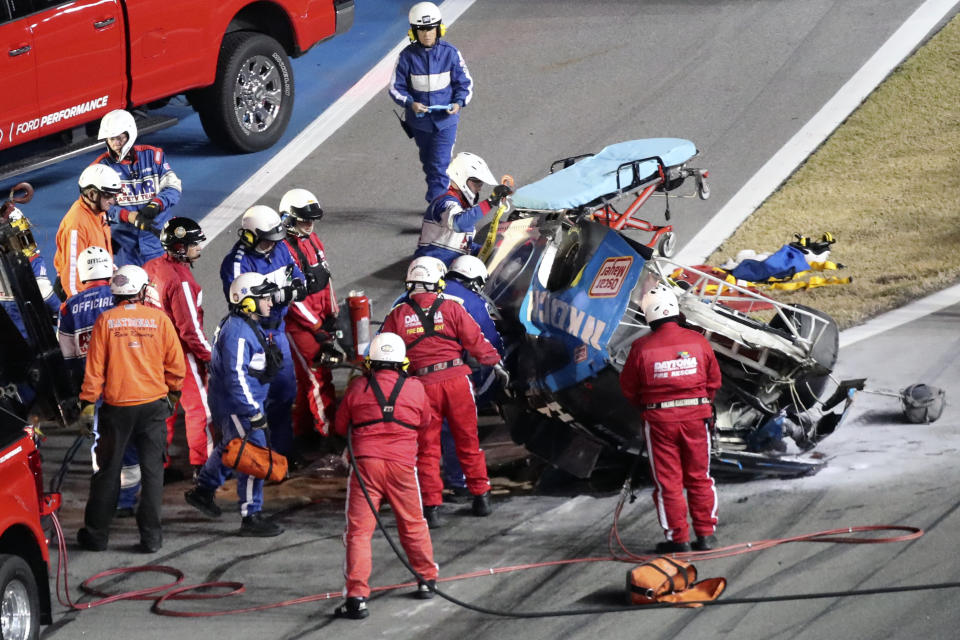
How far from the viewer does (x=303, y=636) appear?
8078mm

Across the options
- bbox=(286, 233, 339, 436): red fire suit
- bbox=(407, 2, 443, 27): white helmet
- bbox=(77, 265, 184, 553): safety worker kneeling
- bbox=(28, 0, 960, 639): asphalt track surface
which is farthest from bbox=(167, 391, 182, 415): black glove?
bbox=(407, 2, 443, 27): white helmet

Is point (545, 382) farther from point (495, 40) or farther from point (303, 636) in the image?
point (495, 40)

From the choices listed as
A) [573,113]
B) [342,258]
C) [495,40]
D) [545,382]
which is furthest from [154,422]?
[495,40]

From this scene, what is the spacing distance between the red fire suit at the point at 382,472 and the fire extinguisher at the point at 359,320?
2383 mm

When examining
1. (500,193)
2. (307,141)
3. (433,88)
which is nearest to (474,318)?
(500,193)

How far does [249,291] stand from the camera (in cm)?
951

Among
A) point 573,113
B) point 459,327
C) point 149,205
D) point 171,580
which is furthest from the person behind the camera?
point 573,113

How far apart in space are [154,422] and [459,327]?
6.90ft

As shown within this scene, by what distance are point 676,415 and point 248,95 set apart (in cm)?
828

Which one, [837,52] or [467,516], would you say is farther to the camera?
[837,52]

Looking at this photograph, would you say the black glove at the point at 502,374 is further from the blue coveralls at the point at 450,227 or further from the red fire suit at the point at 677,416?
the blue coveralls at the point at 450,227

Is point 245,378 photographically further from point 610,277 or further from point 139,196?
point 139,196

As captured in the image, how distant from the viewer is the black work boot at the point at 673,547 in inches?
344

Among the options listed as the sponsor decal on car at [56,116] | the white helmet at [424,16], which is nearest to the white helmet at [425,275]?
the white helmet at [424,16]
